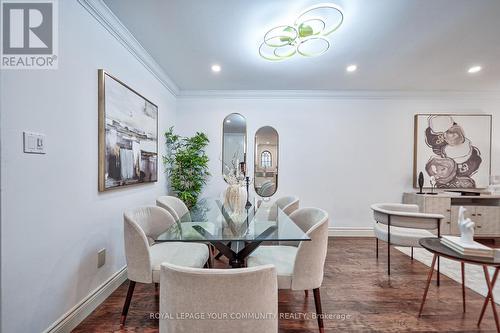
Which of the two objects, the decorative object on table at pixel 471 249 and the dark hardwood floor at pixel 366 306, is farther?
the dark hardwood floor at pixel 366 306

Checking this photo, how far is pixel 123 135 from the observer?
224cm

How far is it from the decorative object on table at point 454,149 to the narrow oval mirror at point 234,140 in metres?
3.09

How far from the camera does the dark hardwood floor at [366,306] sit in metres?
1.71

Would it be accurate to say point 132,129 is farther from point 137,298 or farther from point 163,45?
point 137,298

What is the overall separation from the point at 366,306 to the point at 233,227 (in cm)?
140

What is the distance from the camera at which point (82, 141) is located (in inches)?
68.6

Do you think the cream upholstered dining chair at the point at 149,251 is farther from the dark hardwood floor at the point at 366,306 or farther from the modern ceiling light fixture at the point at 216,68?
the modern ceiling light fixture at the point at 216,68

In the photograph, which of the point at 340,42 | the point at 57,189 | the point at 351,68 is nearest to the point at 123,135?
the point at 57,189

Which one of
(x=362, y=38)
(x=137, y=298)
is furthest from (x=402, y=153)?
(x=137, y=298)

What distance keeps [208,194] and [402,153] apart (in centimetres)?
359

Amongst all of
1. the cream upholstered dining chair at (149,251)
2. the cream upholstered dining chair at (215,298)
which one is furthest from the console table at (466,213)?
the cream upholstered dining chair at (215,298)

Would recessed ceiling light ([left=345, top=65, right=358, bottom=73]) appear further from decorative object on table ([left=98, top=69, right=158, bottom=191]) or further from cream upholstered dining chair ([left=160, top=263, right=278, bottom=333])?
cream upholstered dining chair ([left=160, top=263, right=278, bottom=333])

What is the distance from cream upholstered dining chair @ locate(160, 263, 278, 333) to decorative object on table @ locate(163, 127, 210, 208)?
2592mm

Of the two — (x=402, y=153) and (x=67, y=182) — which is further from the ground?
(x=402, y=153)
